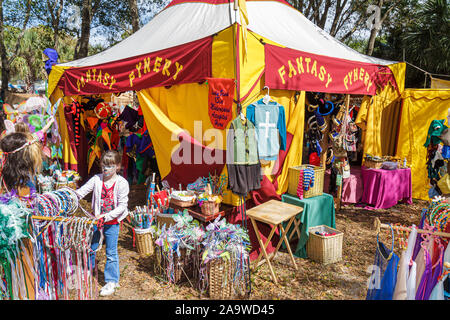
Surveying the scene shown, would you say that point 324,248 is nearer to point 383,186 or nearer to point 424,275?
point 424,275

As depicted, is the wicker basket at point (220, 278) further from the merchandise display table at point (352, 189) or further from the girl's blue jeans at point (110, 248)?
the merchandise display table at point (352, 189)

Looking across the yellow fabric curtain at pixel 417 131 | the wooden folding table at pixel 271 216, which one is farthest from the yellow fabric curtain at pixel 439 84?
the wooden folding table at pixel 271 216

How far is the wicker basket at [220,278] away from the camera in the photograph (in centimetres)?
295

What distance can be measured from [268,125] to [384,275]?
82.1 inches

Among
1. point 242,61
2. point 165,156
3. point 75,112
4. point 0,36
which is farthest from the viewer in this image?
point 0,36

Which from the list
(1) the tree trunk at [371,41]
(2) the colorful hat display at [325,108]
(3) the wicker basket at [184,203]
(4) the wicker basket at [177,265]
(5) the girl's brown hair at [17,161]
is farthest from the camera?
(1) the tree trunk at [371,41]

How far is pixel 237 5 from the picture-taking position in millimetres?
3467

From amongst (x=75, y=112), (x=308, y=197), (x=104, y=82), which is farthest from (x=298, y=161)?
(x=75, y=112)

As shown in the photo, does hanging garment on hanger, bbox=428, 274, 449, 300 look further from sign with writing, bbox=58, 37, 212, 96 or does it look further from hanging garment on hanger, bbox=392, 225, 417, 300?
sign with writing, bbox=58, 37, 212, 96

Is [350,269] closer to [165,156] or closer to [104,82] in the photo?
[165,156]

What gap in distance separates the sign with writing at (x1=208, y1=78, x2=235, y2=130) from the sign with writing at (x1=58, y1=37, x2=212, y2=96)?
198 millimetres

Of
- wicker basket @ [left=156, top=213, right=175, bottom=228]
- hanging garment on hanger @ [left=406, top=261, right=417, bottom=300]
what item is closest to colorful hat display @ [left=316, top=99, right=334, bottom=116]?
wicker basket @ [left=156, top=213, right=175, bottom=228]

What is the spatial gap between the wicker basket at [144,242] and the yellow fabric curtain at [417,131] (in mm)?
5825
